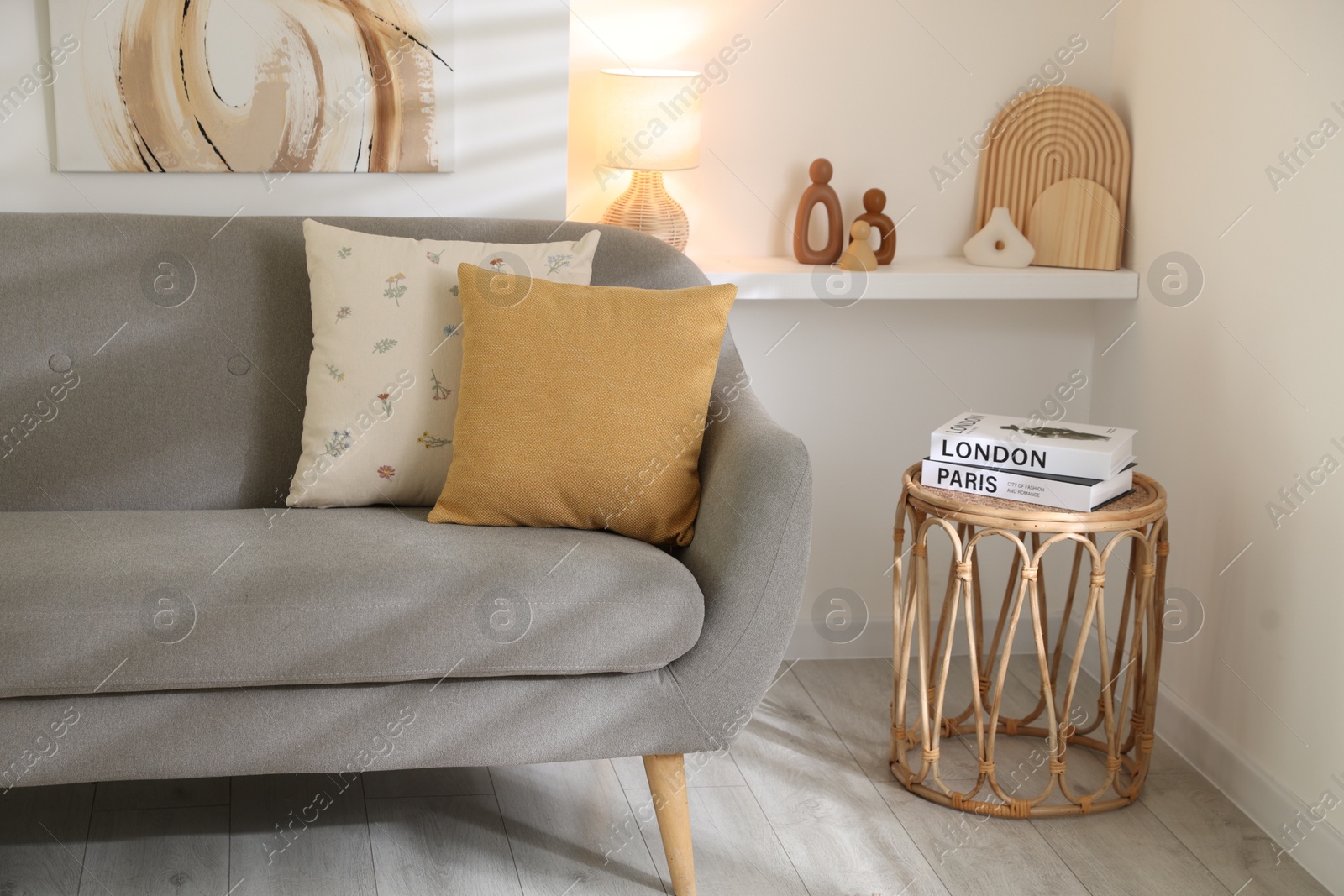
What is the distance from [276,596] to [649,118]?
1185 mm

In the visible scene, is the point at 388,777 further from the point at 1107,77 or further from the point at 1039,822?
the point at 1107,77

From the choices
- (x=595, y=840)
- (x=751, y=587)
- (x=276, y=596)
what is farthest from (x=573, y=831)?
(x=276, y=596)

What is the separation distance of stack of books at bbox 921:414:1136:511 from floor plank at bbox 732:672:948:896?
1.78 ft

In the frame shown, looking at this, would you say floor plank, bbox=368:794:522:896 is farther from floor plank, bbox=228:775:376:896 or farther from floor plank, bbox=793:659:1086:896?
floor plank, bbox=793:659:1086:896

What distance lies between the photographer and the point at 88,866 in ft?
5.75

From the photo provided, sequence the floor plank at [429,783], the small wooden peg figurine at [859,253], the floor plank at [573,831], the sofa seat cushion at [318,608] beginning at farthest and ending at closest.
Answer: the small wooden peg figurine at [859,253], the floor plank at [429,783], the floor plank at [573,831], the sofa seat cushion at [318,608]

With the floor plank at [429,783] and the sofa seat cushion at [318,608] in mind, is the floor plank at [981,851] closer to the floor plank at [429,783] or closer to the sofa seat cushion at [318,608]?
the sofa seat cushion at [318,608]

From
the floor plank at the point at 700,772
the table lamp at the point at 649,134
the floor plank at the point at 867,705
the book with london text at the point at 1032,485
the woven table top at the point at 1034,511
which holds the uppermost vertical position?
the table lamp at the point at 649,134

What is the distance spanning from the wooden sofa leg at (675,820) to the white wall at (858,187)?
953 millimetres

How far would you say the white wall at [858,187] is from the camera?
8.16 feet

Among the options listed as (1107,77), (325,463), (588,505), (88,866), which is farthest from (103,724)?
(1107,77)

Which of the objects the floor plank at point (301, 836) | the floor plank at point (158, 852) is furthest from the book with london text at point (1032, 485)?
the floor plank at point (158, 852)

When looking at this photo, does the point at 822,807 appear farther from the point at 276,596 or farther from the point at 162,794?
the point at 162,794

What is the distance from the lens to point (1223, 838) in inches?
76.5
